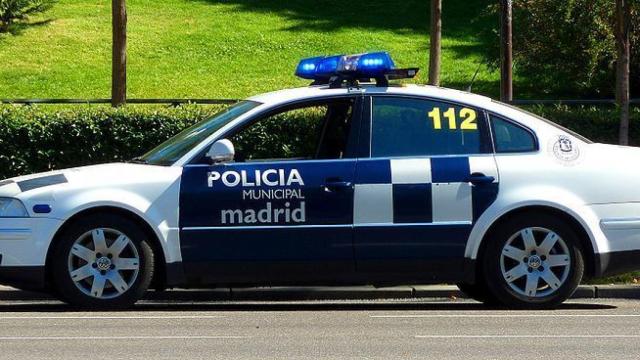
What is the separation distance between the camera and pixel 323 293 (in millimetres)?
10617

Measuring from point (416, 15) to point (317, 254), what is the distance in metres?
27.1

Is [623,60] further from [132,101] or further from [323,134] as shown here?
[132,101]

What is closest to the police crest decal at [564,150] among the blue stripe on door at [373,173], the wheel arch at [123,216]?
the blue stripe on door at [373,173]

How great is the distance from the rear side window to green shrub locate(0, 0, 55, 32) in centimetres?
2411

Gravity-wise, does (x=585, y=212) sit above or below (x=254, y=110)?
below

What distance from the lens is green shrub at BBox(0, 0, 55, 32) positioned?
105 ft

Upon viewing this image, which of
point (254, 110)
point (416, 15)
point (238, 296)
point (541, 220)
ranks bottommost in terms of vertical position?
point (238, 296)

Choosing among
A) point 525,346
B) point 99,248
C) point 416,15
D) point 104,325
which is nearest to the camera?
Answer: point 525,346

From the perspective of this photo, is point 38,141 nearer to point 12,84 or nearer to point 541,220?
point 541,220

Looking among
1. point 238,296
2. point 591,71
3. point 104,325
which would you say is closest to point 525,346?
point 104,325

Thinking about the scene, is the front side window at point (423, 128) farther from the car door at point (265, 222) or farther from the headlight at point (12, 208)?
the headlight at point (12, 208)

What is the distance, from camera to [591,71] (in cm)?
2605

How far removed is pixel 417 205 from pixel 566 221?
1.14 m

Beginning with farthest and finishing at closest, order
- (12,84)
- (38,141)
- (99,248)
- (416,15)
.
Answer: (416,15), (12,84), (38,141), (99,248)
